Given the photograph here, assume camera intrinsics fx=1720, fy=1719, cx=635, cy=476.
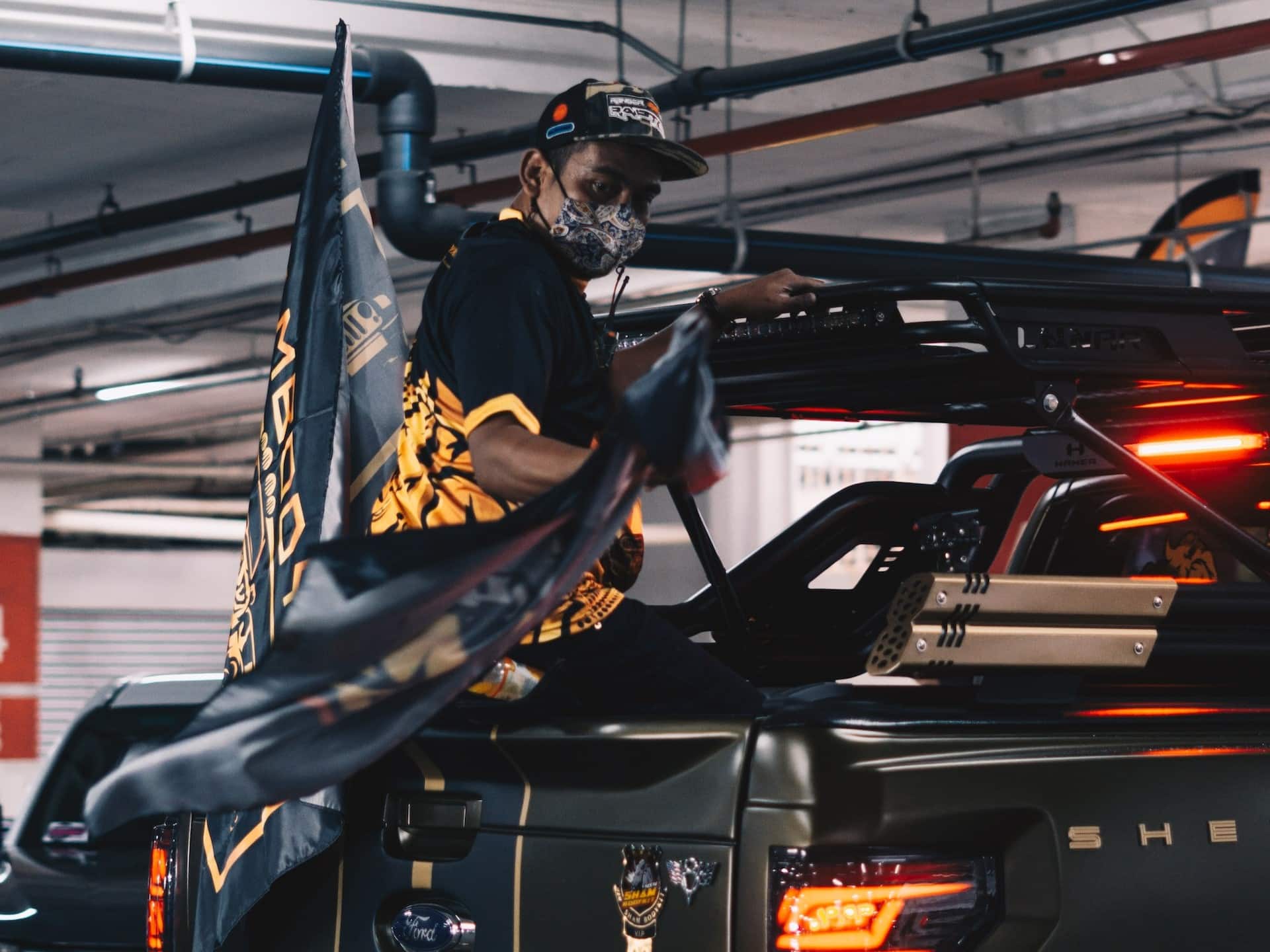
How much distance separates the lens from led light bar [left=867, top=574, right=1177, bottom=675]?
2.24 meters

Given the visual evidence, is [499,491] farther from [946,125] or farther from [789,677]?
[946,125]

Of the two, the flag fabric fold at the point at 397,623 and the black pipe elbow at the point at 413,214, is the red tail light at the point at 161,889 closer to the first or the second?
the flag fabric fold at the point at 397,623

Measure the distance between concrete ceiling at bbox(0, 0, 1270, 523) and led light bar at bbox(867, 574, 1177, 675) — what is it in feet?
23.5

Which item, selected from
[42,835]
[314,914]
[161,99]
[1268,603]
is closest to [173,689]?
[42,835]

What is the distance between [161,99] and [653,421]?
30.3 feet

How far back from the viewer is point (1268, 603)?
9.14 ft

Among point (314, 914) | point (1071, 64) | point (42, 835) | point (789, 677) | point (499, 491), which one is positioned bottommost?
point (42, 835)

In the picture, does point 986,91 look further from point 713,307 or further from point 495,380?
point 495,380

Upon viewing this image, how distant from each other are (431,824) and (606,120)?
1161mm

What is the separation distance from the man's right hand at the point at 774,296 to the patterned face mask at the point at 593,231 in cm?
20

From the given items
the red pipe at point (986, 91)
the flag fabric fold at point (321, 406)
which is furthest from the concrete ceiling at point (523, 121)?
the flag fabric fold at point (321, 406)

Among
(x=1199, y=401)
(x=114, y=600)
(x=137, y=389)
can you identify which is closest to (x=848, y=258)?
(x=1199, y=401)

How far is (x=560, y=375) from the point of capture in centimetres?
278

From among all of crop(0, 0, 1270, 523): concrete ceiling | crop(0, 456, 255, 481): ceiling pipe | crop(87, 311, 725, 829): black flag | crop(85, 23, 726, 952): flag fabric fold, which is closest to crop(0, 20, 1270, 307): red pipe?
crop(0, 0, 1270, 523): concrete ceiling
